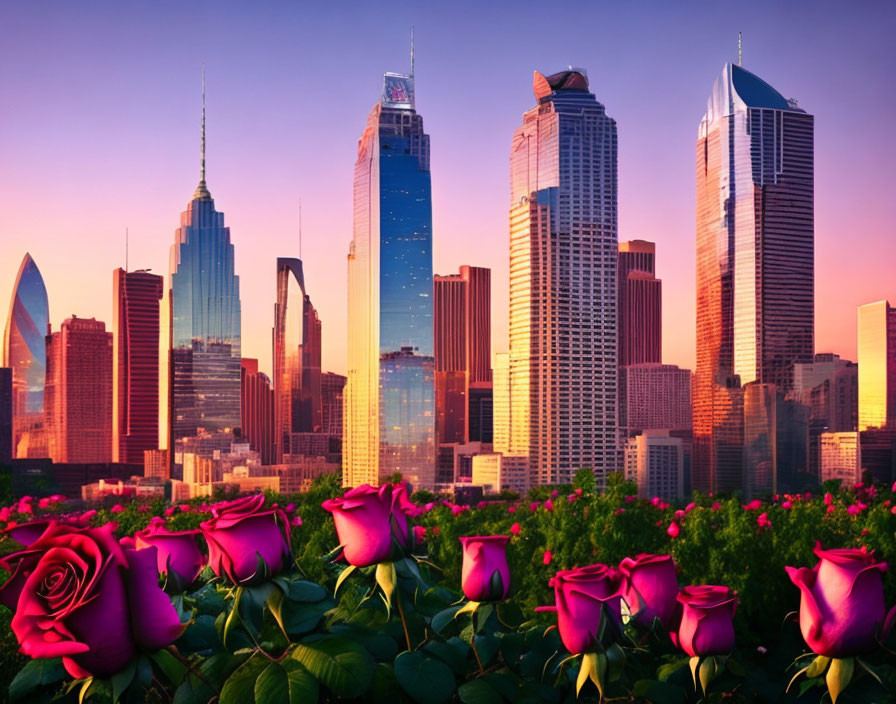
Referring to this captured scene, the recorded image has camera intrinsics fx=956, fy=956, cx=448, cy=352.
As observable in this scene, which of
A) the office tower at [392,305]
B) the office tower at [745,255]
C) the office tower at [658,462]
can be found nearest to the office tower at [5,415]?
the office tower at [392,305]

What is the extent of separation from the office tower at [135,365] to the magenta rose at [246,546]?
456 ft

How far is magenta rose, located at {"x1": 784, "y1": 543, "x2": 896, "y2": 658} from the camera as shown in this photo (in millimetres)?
2686

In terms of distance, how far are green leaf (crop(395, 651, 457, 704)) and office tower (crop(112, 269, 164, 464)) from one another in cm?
13908

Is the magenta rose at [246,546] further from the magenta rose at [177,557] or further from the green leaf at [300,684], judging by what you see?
the magenta rose at [177,557]

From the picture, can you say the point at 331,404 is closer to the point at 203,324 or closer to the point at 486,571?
the point at 203,324

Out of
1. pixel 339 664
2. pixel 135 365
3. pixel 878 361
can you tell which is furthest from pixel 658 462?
pixel 339 664

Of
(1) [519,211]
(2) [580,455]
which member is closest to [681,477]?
(2) [580,455]

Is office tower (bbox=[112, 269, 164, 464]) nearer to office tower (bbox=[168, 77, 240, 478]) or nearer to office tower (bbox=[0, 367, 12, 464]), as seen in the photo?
office tower (bbox=[168, 77, 240, 478])

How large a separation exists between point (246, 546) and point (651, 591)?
133 cm

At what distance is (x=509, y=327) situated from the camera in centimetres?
11319

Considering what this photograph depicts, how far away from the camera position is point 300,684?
2316 mm

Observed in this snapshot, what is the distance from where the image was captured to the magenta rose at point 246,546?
94.1 inches

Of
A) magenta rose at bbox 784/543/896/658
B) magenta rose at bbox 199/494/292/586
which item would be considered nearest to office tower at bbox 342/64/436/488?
magenta rose at bbox 784/543/896/658

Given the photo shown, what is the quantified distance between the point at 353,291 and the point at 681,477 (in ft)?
144
